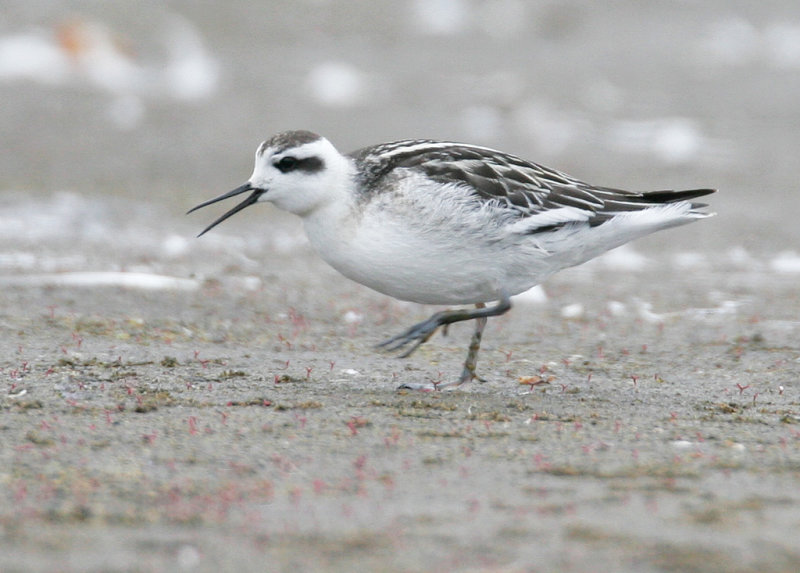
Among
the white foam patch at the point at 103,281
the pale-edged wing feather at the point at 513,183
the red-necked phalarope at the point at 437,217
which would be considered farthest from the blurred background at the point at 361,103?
the pale-edged wing feather at the point at 513,183

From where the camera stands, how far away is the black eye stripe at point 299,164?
6.72 metres

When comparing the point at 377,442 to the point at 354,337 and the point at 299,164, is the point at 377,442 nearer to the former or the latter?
the point at 299,164

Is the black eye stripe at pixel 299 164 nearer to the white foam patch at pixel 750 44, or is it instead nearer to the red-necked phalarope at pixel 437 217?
the red-necked phalarope at pixel 437 217

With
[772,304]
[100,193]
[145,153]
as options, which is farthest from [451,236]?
[145,153]

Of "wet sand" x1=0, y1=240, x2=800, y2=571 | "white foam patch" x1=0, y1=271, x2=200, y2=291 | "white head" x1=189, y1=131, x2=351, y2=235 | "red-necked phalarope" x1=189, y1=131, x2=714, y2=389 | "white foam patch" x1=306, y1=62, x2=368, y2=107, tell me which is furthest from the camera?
"white foam patch" x1=306, y1=62, x2=368, y2=107

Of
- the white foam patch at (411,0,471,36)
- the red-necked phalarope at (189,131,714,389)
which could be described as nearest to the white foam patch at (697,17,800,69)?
the white foam patch at (411,0,471,36)

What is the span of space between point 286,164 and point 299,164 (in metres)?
0.08

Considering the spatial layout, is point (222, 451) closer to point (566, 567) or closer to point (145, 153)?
point (566, 567)

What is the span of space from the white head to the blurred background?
3639 mm

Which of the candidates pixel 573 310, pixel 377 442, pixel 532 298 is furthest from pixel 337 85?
pixel 377 442

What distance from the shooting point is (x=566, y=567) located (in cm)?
399

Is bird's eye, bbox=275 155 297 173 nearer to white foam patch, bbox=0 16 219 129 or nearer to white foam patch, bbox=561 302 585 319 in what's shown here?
white foam patch, bbox=561 302 585 319

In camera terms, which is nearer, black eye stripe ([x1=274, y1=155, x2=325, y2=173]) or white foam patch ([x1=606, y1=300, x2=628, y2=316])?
black eye stripe ([x1=274, y1=155, x2=325, y2=173])

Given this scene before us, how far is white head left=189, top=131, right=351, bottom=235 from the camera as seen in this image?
264 inches
